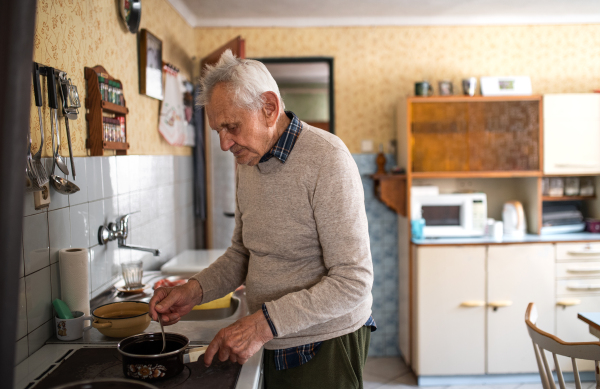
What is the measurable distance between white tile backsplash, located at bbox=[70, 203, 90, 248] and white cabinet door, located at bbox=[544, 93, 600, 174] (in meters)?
2.93

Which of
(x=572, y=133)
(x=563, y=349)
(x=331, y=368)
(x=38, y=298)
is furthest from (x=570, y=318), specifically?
(x=38, y=298)

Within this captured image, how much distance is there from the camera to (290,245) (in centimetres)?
122

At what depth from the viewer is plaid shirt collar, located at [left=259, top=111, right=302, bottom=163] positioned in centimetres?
121

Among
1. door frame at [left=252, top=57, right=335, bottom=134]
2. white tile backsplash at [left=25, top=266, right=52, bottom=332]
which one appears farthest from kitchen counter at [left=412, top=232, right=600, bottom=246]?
white tile backsplash at [left=25, top=266, right=52, bottom=332]

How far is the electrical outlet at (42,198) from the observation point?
1.32 m

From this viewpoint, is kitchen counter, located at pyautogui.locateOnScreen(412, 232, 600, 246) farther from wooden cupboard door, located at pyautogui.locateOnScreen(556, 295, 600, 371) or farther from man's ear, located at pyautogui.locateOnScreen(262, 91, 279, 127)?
man's ear, located at pyautogui.locateOnScreen(262, 91, 279, 127)

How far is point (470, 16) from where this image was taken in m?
3.53

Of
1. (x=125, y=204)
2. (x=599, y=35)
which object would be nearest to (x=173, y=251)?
(x=125, y=204)

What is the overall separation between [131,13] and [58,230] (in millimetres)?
1124

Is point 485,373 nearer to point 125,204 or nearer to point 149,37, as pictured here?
point 125,204

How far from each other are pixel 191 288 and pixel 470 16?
10.3 feet

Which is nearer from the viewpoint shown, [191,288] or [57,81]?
[191,288]

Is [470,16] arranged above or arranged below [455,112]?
above

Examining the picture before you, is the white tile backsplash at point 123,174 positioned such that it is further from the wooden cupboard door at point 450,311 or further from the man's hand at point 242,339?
the wooden cupboard door at point 450,311
